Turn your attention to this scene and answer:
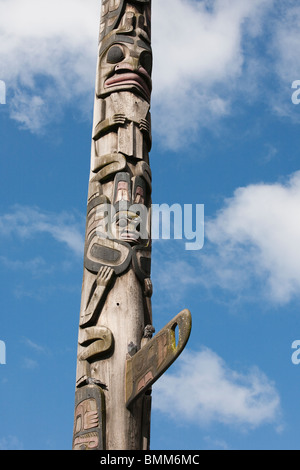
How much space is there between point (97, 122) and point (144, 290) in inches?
86.9

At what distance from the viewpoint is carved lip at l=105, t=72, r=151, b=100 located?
25.9 feet

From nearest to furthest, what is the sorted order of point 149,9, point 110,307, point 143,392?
1. point 143,392
2. point 110,307
3. point 149,9

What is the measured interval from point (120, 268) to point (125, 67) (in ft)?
8.72

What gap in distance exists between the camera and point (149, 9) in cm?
905

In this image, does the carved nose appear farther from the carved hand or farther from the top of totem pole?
the carved hand

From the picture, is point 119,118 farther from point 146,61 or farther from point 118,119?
point 146,61

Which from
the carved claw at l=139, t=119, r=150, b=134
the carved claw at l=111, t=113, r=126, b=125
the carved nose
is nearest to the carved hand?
the carved claw at l=111, t=113, r=126, b=125

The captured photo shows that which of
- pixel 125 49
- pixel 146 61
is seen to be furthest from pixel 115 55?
pixel 146 61

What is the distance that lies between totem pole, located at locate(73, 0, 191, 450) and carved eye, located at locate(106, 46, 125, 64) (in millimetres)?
16

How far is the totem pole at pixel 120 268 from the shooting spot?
19.0 feet

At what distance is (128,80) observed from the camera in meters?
7.90

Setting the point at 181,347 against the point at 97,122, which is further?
the point at 97,122
